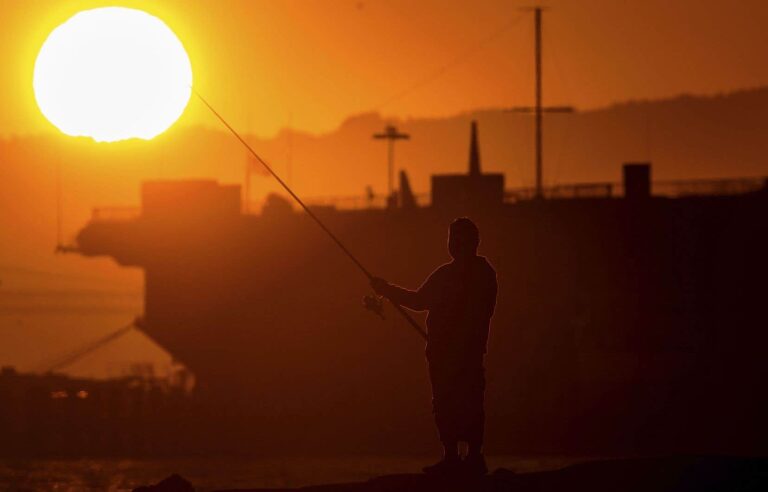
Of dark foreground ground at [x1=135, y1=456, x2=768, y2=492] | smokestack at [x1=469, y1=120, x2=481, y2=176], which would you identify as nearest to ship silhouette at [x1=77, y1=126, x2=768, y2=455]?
smokestack at [x1=469, y1=120, x2=481, y2=176]

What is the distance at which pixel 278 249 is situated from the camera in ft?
282

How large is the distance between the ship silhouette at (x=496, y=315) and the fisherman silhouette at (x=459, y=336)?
160 ft

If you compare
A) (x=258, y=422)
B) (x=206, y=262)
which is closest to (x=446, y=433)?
(x=258, y=422)

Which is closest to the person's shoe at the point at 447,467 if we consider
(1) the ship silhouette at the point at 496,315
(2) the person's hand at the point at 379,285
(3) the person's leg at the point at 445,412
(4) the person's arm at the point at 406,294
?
(3) the person's leg at the point at 445,412

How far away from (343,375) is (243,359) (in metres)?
6.41

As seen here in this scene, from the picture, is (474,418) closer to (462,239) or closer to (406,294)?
(406,294)

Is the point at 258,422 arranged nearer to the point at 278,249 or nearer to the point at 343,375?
the point at 343,375

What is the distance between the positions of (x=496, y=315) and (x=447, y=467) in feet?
210

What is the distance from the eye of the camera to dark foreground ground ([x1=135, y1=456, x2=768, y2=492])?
13.3 m

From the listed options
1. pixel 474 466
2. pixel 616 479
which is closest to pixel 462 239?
pixel 474 466

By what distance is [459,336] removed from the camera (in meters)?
14.0

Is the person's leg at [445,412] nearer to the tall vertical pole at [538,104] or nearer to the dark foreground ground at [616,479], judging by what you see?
the dark foreground ground at [616,479]

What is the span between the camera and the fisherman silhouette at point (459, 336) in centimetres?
1395

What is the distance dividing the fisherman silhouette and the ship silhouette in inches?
1924
